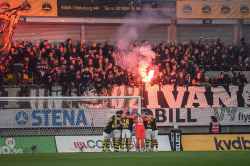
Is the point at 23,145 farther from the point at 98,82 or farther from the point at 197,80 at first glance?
the point at 197,80

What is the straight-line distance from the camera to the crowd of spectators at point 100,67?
13.7 m

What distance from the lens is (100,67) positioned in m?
14.5

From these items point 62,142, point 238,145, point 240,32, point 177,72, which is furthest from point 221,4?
point 62,142

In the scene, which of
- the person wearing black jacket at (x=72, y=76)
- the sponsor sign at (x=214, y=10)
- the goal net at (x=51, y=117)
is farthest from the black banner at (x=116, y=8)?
the goal net at (x=51, y=117)

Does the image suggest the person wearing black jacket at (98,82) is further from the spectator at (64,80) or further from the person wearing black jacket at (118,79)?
the spectator at (64,80)

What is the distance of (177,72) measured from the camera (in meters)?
15.1

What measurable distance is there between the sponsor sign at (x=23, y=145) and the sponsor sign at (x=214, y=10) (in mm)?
11081

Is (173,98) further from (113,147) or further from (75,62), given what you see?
(75,62)

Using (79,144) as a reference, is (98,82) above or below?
above

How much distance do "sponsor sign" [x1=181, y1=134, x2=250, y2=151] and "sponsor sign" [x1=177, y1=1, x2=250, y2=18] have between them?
8.68m

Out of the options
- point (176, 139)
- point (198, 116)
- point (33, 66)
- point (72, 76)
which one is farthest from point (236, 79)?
point (33, 66)

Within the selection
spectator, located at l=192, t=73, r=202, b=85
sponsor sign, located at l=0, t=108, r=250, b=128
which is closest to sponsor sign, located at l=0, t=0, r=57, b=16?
sponsor sign, located at l=0, t=108, r=250, b=128

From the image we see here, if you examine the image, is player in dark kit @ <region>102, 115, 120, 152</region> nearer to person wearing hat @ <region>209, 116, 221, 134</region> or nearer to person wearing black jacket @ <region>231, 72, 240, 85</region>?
person wearing hat @ <region>209, 116, 221, 134</region>

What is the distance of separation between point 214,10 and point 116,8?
5.86 metres
